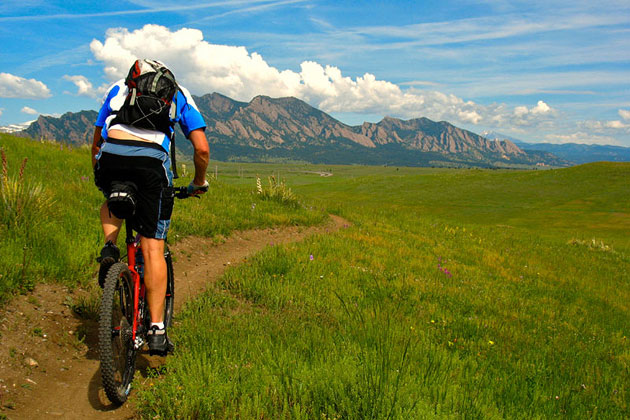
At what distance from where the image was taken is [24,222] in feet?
22.0

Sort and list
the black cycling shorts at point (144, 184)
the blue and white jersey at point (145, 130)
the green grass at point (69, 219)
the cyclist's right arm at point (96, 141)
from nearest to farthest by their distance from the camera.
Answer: the black cycling shorts at point (144, 184) < the blue and white jersey at point (145, 130) < the cyclist's right arm at point (96, 141) < the green grass at point (69, 219)

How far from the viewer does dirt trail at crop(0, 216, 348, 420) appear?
12.0 ft

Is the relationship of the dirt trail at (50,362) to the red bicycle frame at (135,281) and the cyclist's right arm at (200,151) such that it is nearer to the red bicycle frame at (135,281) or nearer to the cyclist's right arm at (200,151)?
the red bicycle frame at (135,281)

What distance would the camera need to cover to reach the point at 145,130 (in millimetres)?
3979

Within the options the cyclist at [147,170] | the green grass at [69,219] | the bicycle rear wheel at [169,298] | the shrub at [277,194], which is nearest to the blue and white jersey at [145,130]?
the cyclist at [147,170]

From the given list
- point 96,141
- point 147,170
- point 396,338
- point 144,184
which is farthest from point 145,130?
point 396,338

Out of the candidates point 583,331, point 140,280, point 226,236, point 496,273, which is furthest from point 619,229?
point 140,280

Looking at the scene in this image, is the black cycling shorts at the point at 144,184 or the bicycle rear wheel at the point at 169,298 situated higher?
the black cycling shorts at the point at 144,184

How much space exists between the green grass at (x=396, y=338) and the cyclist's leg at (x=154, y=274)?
0.59 meters

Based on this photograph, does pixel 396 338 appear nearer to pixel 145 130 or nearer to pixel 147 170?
pixel 147 170

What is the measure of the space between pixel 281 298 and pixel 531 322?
4660 mm

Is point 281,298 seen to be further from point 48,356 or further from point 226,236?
point 226,236

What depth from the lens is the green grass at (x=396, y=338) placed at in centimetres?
354

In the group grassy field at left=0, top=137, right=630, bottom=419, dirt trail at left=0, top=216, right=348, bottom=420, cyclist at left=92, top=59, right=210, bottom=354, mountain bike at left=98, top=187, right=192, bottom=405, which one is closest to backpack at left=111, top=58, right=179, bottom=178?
cyclist at left=92, top=59, right=210, bottom=354
